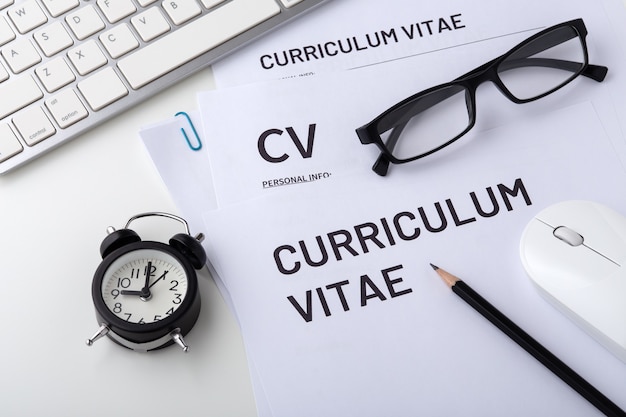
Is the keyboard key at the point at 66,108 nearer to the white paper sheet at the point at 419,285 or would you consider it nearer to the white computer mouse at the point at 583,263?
the white paper sheet at the point at 419,285

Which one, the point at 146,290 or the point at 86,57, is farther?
the point at 86,57

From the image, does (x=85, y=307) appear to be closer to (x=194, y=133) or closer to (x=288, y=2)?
(x=194, y=133)

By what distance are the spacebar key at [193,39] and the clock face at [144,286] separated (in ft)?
0.62

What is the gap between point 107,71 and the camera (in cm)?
63

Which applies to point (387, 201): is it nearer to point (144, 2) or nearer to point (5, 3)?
point (144, 2)

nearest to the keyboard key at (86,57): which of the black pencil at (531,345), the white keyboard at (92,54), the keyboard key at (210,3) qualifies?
the white keyboard at (92,54)

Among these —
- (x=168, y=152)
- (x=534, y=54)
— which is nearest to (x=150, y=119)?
(x=168, y=152)

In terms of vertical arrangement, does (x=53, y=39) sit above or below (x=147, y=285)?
above

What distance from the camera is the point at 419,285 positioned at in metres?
0.56

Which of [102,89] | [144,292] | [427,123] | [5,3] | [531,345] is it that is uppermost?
[5,3]

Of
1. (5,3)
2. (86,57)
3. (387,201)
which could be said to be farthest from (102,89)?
(387,201)

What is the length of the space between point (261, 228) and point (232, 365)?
Result: 4.8 inches

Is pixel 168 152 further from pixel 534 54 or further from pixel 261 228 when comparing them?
pixel 534 54

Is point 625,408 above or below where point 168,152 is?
below
